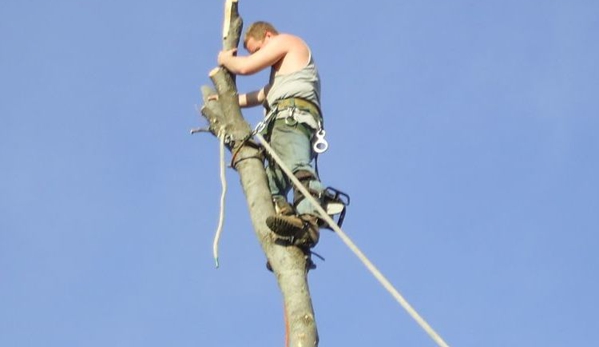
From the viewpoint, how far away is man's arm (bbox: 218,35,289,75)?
Result: 8664 millimetres

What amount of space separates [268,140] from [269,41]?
84 centimetres

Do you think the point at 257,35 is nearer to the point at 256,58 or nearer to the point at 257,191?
the point at 256,58

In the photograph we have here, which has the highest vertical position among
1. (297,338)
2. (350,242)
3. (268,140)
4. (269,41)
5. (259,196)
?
(269,41)

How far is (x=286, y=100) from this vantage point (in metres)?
8.77

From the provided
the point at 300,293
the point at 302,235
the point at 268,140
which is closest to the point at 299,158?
the point at 268,140

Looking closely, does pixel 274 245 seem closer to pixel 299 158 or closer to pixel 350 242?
pixel 350 242

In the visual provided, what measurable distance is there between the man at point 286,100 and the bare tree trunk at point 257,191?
0.13 m

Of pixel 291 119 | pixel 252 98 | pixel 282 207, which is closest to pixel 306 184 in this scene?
pixel 282 207

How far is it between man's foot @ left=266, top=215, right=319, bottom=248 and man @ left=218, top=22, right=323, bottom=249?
0.67 ft

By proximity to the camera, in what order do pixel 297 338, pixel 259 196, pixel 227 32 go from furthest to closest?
1. pixel 227 32
2. pixel 259 196
3. pixel 297 338

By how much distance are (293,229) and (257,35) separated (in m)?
2.38

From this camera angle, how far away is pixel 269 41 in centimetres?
910

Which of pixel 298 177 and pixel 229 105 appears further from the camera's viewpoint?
pixel 229 105

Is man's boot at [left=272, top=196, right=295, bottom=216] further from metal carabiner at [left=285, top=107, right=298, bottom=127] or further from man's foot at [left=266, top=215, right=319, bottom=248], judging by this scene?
metal carabiner at [left=285, top=107, right=298, bottom=127]
